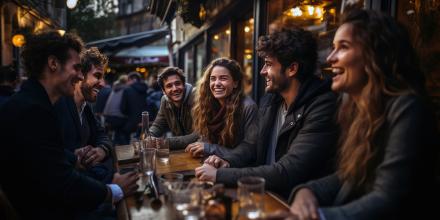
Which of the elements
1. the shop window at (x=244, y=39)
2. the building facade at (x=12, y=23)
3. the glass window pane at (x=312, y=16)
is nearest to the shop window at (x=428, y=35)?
the glass window pane at (x=312, y=16)

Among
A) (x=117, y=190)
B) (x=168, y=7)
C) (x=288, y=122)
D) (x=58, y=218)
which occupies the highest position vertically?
(x=168, y=7)

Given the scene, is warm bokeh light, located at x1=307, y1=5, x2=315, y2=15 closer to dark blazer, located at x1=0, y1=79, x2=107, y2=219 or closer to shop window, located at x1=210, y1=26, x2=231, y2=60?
shop window, located at x1=210, y1=26, x2=231, y2=60

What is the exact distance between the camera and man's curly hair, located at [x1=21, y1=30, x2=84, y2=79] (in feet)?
7.41

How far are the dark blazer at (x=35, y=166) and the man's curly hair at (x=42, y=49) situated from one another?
0.85ft

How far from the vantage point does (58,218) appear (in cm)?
206

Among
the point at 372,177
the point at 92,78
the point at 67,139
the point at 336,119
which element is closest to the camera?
the point at 372,177

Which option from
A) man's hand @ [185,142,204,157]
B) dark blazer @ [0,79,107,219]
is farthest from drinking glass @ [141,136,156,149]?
dark blazer @ [0,79,107,219]

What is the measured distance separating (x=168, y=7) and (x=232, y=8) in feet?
15.4

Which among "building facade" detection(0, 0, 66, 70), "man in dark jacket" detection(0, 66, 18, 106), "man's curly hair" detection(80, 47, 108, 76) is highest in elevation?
"building facade" detection(0, 0, 66, 70)

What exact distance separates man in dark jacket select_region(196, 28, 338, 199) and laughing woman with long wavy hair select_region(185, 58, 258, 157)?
0.27 m

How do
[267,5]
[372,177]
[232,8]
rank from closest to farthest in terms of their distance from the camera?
[372,177] → [267,5] → [232,8]

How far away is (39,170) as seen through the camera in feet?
6.38

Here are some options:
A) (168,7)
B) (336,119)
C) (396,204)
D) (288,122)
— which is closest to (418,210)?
(396,204)

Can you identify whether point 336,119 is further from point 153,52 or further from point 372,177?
point 153,52
